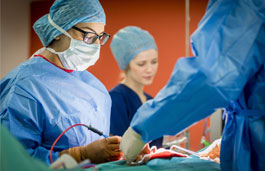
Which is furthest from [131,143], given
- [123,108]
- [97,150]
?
[123,108]

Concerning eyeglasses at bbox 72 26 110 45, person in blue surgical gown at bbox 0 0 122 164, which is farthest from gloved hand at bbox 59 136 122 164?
eyeglasses at bbox 72 26 110 45

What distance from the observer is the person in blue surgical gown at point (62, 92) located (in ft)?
4.35

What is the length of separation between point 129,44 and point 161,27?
825 mm

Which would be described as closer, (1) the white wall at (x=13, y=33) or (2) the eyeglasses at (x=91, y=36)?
(2) the eyeglasses at (x=91, y=36)

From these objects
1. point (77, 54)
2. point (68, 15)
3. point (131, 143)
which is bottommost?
point (131, 143)

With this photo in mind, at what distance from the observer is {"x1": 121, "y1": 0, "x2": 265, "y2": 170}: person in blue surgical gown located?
0.98 metres

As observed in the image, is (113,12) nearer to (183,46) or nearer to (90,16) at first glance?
(183,46)

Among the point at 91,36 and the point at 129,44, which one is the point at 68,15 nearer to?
the point at 91,36

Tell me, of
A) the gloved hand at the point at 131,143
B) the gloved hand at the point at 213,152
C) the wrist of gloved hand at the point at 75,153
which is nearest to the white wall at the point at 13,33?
the wrist of gloved hand at the point at 75,153

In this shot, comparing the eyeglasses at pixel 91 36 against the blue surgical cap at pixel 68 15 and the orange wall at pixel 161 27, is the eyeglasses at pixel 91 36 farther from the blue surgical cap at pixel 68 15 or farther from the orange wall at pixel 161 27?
the orange wall at pixel 161 27

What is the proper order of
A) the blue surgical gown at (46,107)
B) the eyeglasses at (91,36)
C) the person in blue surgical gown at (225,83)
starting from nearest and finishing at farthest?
the person in blue surgical gown at (225,83) → the blue surgical gown at (46,107) → the eyeglasses at (91,36)

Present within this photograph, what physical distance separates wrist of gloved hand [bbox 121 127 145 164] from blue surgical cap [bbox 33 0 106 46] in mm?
701

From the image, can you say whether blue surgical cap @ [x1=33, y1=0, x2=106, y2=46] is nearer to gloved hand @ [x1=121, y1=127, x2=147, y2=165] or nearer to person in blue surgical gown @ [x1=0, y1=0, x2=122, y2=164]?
person in blue surgical gown @ [x1=0, y1=0, x2=122, y2=164]

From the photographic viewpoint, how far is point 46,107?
1.39 m
